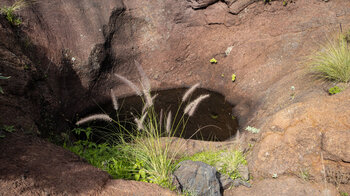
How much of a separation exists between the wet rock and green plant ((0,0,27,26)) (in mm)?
4218

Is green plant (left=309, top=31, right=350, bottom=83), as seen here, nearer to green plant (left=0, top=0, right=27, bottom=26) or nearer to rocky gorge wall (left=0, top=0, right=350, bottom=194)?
rocky gorge wall (left=0, top=0, right=350, bottom=194)

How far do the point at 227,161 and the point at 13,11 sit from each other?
4781 millimetres

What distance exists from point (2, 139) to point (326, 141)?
345 centimetres

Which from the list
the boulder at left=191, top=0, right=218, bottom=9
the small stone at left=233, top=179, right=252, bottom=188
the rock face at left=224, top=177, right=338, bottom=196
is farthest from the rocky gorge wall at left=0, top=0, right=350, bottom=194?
the small stone at left=233, top=179, right=252, bottom=188

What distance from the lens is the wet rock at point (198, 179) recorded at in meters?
3.03

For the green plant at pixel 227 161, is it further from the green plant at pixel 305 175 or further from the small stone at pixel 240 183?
the green plant at pixel 305 175

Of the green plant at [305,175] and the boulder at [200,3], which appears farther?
the boulder at [200,3]

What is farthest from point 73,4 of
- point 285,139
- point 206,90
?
point 285,139

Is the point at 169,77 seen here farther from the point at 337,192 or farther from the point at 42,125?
the point at 337,192

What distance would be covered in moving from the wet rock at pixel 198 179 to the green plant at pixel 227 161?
0.50 metres

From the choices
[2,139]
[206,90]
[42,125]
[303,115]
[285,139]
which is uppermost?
[2,139]

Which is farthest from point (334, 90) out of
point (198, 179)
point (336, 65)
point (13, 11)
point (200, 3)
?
point (13, 11)

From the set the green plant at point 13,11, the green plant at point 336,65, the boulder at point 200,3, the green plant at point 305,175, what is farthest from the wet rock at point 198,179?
the boulder at point 200,3

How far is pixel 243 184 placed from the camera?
138 inches
